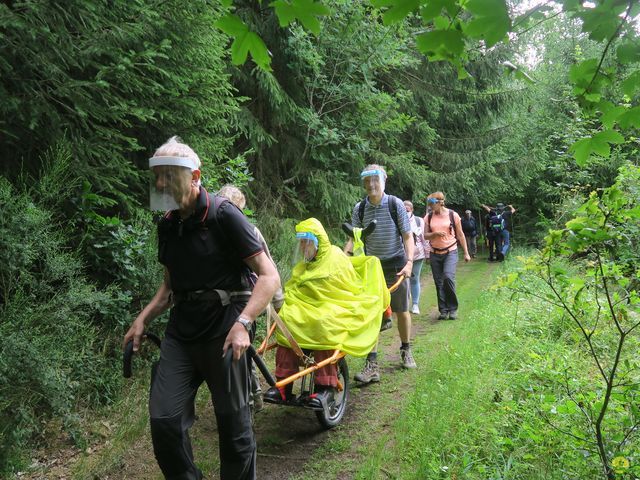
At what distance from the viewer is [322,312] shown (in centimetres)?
419

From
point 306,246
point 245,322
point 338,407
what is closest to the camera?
point 245,322

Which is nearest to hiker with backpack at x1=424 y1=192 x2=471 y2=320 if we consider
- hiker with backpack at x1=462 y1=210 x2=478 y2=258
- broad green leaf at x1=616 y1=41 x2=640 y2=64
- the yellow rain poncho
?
the yellow rain poncho

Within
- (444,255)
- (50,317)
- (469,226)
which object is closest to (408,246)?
(444,255)

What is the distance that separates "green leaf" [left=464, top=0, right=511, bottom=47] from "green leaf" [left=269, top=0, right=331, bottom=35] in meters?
0.55

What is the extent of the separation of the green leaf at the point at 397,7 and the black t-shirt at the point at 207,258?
54.7 inches

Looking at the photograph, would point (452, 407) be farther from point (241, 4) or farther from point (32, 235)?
point (241, 4)

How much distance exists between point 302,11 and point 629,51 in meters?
1.44

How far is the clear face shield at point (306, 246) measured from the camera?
4.27 m

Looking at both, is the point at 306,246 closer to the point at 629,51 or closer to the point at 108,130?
the point at 108,130

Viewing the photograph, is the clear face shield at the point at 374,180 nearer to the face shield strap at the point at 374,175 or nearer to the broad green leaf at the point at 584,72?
the face shield strap at the point at 374,175

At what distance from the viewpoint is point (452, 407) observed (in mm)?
4043

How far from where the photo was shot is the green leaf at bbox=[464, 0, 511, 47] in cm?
176

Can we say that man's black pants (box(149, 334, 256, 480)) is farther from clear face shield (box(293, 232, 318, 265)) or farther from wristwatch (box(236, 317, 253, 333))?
clear face shield (box(293, 232, 318, 265))

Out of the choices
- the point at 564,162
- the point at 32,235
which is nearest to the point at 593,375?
the point at 32,235
